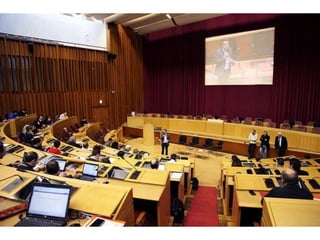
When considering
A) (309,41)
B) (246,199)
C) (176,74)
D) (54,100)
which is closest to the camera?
(246,199)

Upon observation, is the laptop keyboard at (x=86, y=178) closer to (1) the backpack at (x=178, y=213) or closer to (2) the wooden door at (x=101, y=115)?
(1) the backpack at (x=178, y=213)

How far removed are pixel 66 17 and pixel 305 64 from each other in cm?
1190

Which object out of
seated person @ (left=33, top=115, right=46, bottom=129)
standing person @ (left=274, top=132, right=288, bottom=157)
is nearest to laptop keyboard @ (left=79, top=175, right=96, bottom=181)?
seated person @ (left=33, top=115, right=46, bottom=129)

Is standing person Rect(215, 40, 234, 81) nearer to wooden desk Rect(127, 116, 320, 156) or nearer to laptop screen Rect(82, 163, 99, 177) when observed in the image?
wooden desk Rect(127, 116, 320, 156)

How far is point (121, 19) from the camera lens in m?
13.7

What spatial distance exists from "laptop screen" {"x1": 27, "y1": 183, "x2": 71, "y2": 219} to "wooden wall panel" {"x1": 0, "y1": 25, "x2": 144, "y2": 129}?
963cm

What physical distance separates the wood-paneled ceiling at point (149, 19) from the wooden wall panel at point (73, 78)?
77 cm

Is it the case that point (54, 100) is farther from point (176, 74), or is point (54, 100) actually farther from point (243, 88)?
point (243, 88)

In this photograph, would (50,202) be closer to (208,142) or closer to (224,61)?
(208,142)

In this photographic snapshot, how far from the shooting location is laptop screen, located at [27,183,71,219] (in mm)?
2207

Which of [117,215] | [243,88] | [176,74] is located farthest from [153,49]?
[117,215]

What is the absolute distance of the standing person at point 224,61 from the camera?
13430 millimetres

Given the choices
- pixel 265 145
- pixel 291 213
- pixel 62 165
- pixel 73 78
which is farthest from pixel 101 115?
pixel 291 213

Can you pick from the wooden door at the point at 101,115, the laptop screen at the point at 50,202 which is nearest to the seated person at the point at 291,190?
the laptop screen at the point at 50,202
